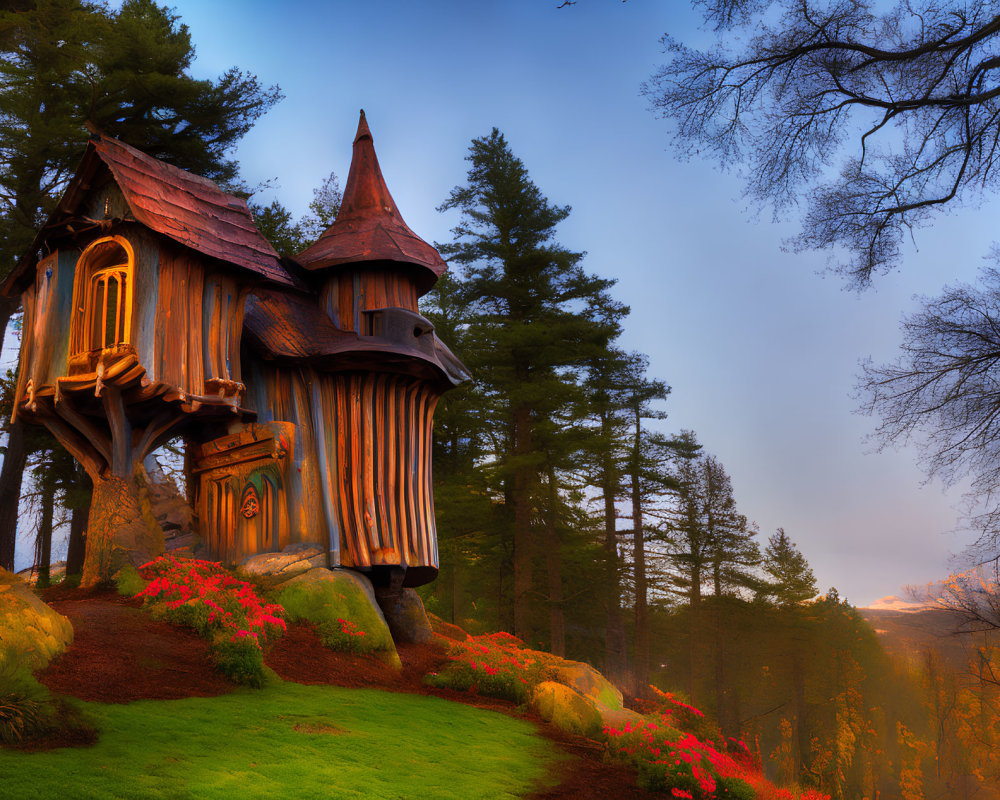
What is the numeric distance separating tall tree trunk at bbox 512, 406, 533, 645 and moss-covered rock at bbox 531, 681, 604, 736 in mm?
9218

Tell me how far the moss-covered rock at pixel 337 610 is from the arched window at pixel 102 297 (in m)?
4.74

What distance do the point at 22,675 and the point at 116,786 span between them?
162cm

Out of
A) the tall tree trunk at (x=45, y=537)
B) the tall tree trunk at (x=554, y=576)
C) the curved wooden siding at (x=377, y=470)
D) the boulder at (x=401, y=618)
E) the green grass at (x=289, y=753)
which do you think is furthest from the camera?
the tall tree trunk at (x=554, y=576)

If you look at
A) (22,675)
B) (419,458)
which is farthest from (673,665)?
(22,675)

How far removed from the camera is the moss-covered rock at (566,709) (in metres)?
10.8

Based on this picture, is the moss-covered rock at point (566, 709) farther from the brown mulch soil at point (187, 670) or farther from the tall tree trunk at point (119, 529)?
the tall tree trunk at point (119, 529)

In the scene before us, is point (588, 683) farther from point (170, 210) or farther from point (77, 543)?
point (77, 543)

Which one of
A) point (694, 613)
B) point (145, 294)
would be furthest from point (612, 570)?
point (145, 294)

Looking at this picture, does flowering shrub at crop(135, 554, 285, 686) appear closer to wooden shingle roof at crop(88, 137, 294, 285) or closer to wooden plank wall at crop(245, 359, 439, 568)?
wooden plank wall at crop(245, 359, 439, 568)

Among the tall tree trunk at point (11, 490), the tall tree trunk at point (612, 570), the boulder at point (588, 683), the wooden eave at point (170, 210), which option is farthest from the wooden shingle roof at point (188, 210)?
the tall tree trunk at point (612, 570)

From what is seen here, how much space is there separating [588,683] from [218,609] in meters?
6.29

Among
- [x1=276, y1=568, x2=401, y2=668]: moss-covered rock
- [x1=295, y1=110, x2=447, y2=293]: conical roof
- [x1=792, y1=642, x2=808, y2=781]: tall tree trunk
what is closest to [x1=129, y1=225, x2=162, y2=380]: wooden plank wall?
[x1=295, y1=110, x2=447, y2=293]: conical roof

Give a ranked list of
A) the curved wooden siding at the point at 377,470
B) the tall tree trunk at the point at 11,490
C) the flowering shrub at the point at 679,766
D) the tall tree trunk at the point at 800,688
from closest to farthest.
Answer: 1. the flowering shrub at the point at 679,766
2. the curved wooden siding at the point at 377,470
3. the tall tree trunk at the point at 11,490
4. the tall tree trunk at the point at 800,688

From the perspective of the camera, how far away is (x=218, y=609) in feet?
34.0
